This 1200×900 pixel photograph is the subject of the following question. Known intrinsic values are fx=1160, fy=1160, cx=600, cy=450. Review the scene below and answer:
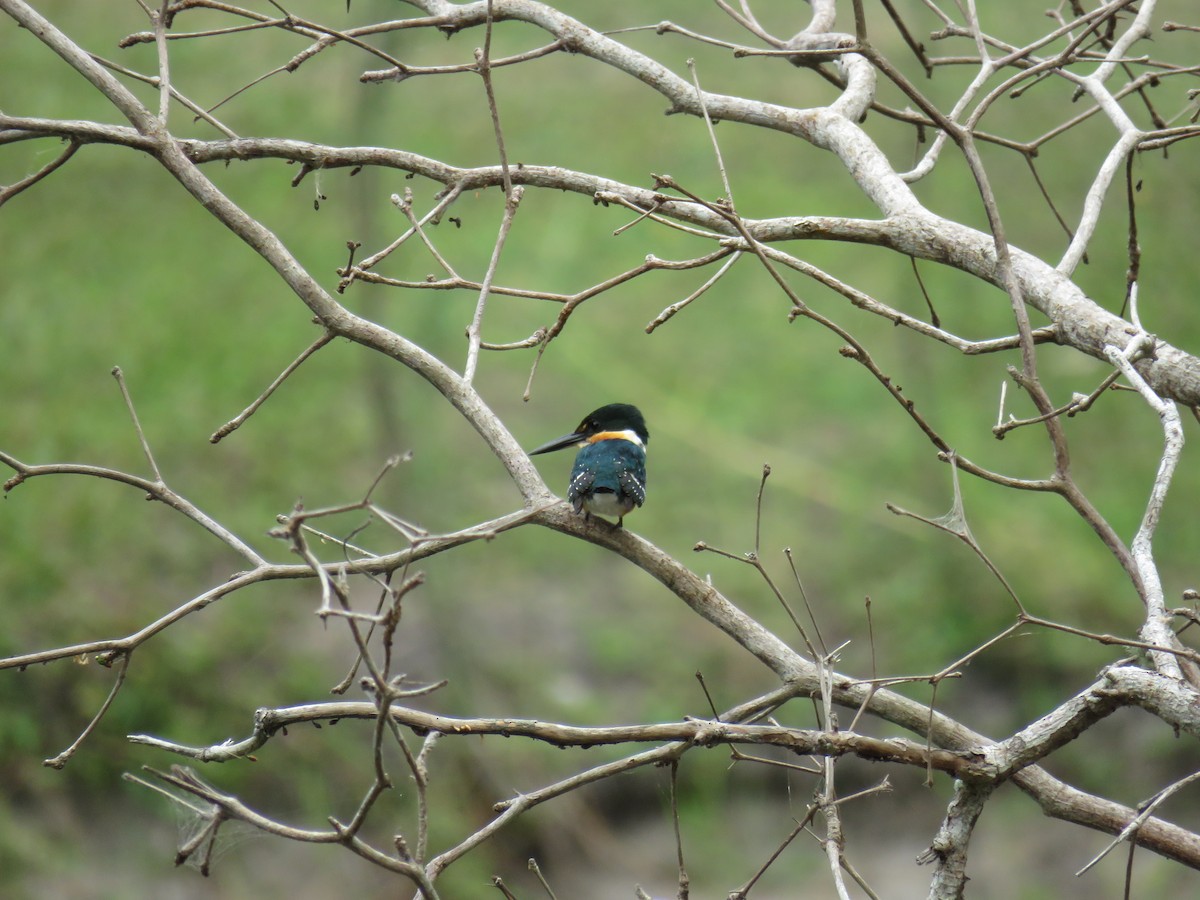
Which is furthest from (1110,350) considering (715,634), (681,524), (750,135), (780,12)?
(780,12)

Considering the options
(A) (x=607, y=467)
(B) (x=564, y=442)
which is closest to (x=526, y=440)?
(B) (x=564, y=442)

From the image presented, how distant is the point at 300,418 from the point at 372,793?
18.4 feet

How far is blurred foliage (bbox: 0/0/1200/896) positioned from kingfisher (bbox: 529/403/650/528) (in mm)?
1399

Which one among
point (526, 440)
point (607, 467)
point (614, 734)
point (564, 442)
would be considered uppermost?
point (526, 440)

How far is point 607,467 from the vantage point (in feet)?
10.7

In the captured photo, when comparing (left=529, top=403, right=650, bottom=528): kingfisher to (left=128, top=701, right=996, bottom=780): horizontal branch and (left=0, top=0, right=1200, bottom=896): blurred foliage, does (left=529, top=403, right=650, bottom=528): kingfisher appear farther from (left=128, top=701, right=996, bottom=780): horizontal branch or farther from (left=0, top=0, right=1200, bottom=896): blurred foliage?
Answer: (left=0, top=0, right=1200, bottom=896): blurred foliage

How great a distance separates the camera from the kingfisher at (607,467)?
317cm

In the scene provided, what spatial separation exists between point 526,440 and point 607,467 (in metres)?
3.59

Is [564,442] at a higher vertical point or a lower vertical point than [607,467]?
higher

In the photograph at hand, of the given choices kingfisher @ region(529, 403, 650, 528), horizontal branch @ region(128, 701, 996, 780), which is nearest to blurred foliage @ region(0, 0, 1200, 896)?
kingfisher @ region(529, 403, 650, 528)

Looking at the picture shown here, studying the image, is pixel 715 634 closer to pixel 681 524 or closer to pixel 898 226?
pixel 681 524

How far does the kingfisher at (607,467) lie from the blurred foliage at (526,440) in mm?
1399

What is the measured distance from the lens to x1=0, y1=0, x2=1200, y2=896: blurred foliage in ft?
16.9

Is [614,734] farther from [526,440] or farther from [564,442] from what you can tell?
[526,440]
